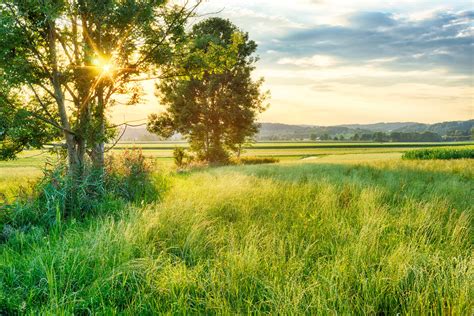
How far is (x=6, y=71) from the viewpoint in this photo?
686cm

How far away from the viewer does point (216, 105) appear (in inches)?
1198

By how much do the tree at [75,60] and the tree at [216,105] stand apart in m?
20.0

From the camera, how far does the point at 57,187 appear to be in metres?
6.68

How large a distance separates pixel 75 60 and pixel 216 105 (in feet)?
73.1

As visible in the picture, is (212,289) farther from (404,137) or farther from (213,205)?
(404,137)

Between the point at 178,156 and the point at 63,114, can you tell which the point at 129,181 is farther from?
the point at 178,156

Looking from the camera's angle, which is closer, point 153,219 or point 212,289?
point 212,289

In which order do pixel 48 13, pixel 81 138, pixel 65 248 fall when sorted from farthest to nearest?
pixel 81 138, pixel 48 13, pixel 65 248

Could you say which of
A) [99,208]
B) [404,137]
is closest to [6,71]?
[99,208]

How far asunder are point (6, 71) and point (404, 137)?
127065mm

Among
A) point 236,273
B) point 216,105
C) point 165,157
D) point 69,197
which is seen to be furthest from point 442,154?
point 236,273

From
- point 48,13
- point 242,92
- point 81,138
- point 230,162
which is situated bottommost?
point 230,162

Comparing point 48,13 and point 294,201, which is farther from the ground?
point 48,13

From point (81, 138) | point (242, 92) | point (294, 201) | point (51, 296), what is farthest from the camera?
point (242, 92)
